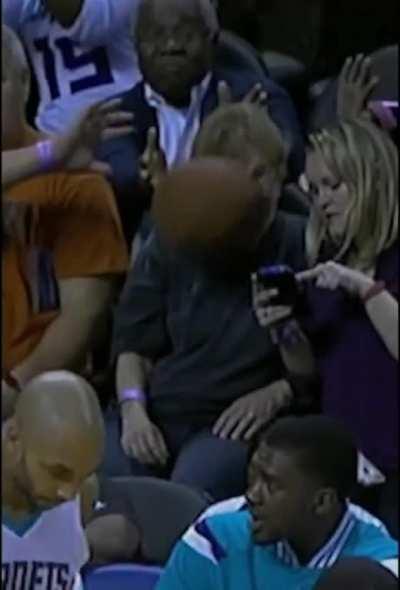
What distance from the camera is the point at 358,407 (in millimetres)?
2875

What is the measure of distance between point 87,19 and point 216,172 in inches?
35.5

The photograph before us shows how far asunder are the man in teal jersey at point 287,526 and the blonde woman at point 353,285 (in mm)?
106

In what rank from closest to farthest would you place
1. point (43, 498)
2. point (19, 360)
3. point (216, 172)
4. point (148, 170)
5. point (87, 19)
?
point (43, 498), point (216, 172), point (19, 360), point (87, 19), point (148, 170)

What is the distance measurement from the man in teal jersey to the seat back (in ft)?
0.49

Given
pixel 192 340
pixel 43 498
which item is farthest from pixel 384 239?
pixel 43 498

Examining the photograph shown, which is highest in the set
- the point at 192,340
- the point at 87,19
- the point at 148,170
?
the point at 87,19

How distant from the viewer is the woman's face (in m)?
2.67

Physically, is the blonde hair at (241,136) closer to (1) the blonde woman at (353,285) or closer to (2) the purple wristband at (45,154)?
(1) the blonde woman at (353,285)

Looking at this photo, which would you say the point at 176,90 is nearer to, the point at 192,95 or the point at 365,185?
the point at 192,95

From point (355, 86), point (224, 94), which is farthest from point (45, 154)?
point (355, 86)

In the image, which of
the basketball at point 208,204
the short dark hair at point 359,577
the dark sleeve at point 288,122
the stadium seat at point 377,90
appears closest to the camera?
the basketball at point 208,204

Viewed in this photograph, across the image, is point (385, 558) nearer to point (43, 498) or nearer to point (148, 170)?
point (148, 170)

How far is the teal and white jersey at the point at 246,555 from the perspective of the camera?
2652 mm

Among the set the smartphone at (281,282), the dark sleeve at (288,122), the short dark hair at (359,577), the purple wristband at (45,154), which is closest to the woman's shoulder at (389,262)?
the smartphone at (281,282)
